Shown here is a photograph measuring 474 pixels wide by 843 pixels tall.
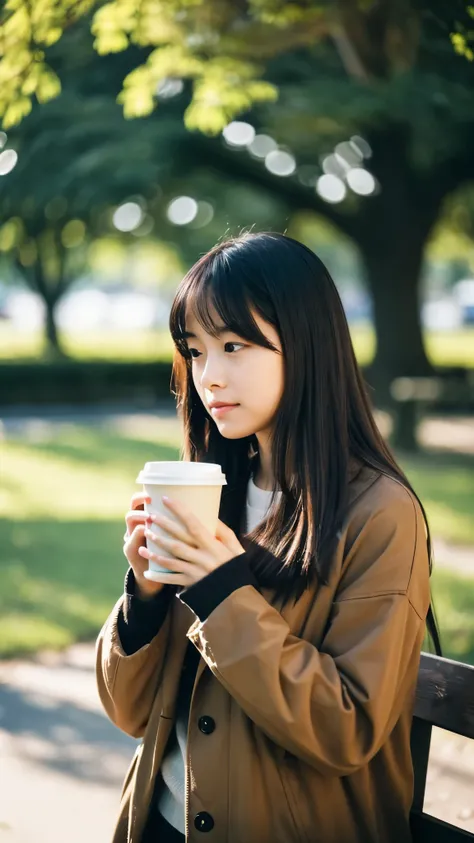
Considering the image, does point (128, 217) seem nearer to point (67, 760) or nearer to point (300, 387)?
point (67, 760)

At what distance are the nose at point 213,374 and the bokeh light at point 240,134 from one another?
47.5 ft

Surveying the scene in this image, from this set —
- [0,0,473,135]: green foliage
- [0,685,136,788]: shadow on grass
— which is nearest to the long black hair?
[0,0,473,135]: green foliage

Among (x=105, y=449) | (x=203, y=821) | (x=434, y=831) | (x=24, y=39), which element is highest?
(x=24, y=39)

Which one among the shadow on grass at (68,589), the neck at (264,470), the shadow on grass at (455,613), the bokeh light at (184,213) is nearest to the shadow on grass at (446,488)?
the shadow on grass at (455,613)

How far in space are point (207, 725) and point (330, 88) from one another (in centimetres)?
1331

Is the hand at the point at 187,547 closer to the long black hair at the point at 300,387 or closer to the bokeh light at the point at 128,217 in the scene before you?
the long black hair at the point at 300,387

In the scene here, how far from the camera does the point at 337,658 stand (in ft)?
6.04

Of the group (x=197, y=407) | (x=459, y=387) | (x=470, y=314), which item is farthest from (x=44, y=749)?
(x=470, y=314)

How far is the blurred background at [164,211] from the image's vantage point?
14.6ft

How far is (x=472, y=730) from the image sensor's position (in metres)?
2.14

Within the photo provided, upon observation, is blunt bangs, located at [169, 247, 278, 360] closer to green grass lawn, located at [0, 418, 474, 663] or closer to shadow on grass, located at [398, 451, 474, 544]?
green grass lawn, located at [0, 418, 474, 663]

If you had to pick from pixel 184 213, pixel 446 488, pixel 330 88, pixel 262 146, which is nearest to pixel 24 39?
pixel 446 488

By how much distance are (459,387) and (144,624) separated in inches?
657

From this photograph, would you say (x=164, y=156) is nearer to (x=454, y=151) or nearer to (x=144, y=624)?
(x=454, y=151)
